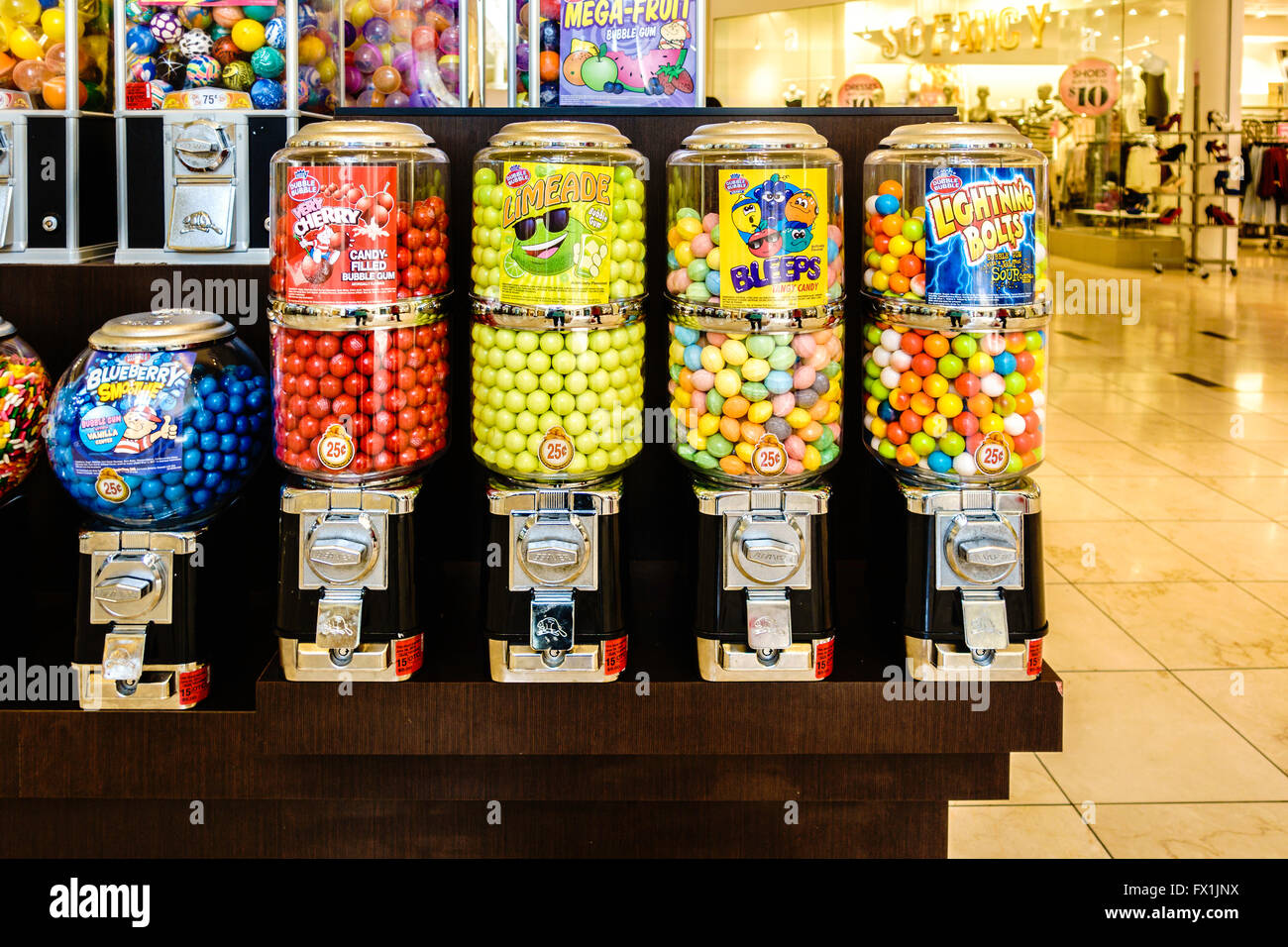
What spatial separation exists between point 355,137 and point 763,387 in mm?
648

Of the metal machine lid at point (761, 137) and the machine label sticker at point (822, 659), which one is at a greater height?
the metal machine lid at point (761, 137)

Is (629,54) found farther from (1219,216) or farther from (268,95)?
(1219,216)

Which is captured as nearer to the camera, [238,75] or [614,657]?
[614,657]

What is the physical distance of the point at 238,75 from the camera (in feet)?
7.10

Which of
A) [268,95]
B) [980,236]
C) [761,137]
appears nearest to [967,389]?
[980,236]

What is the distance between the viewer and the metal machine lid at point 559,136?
5.21ft

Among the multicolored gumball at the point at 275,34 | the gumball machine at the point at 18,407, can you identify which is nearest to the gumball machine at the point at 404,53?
the multicolored gumball at the point at 275,34

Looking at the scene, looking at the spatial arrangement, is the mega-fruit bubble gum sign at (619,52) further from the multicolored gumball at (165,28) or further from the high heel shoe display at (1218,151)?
the high heel shoe display at (1218,151)

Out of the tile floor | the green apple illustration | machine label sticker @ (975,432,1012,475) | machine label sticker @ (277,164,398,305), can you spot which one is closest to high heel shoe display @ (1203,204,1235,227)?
the tile floor

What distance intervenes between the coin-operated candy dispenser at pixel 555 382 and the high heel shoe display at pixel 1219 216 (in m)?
12.9

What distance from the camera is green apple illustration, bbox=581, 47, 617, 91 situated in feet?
6.67

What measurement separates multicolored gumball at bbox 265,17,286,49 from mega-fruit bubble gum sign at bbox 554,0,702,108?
1.75 ft

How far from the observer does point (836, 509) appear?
207cm

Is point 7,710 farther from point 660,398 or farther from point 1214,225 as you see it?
point 1214,225
